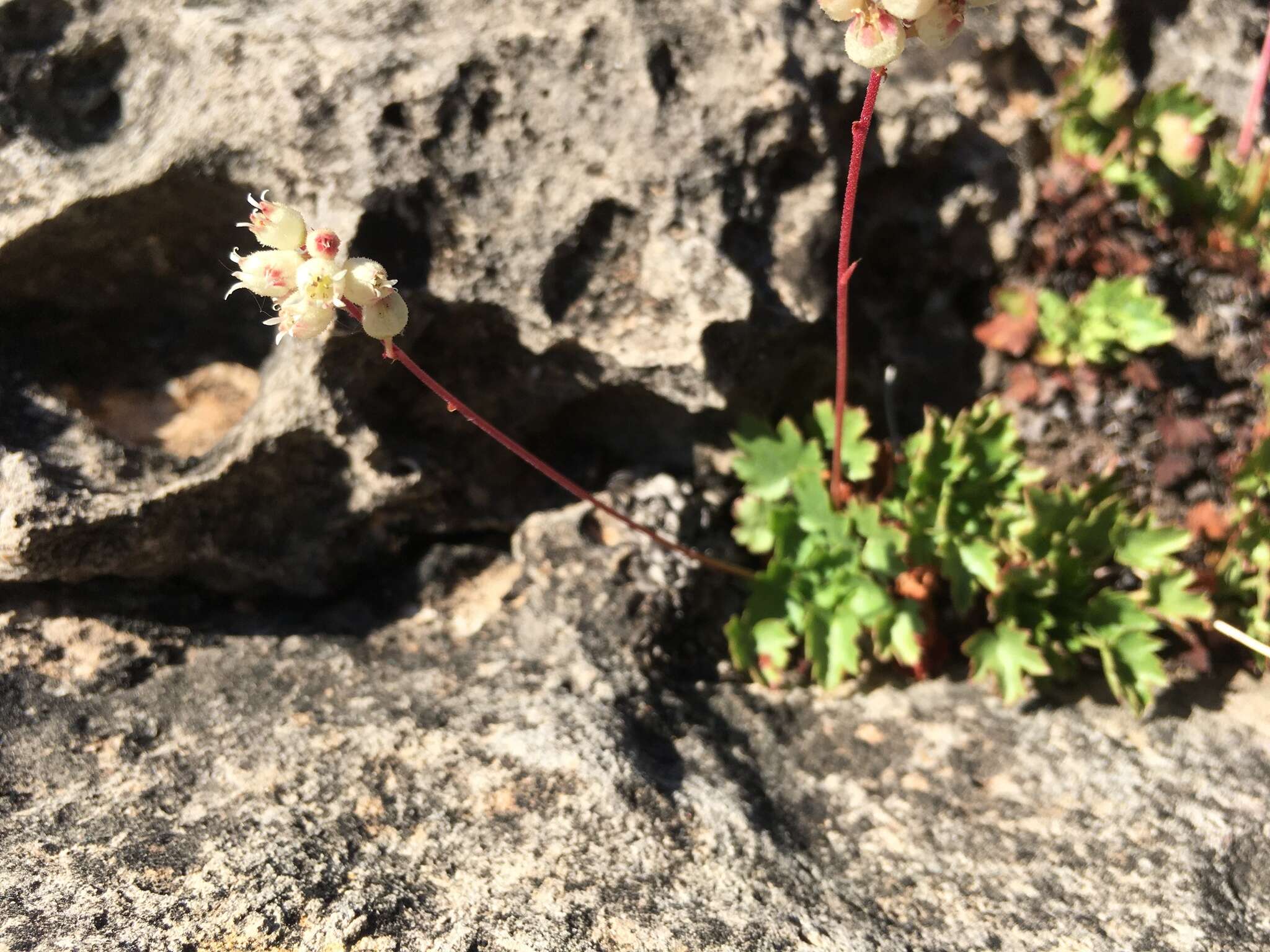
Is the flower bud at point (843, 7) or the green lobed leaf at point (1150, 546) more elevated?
the flower bud at point (843, 7)

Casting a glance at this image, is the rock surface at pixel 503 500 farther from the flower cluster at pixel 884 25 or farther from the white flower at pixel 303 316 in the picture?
the flower cluster at pixel 884 25

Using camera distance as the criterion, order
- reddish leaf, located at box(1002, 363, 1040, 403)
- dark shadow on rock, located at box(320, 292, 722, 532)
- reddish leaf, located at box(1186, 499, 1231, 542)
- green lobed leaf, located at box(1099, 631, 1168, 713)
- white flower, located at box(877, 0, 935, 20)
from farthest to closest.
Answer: reddish leaf, located at box(1002, 363, 1040, 403) < reddish leaf, located at box(1186, 499, 1231, 542) < dark shadow on rock, located at box(320, 292, 722, 532) < green lobed leaf, located at box(1099, 631, 1168, 713) < white flower, located at box(877, 0, 935, 20)

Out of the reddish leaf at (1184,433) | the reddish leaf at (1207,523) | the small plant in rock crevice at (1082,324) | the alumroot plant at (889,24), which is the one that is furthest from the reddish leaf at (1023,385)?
the alumroot plant at (889,24)

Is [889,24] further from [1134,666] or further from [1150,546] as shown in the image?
[1134,666]

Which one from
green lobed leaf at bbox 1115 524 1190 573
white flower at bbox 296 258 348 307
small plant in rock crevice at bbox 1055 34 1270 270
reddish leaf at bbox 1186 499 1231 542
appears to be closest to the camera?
white flower at bbox 296 258 348 307

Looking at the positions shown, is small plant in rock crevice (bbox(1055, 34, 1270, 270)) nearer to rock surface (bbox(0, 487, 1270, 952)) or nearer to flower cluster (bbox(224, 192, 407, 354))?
rock surface (bbox(0, 487, 1270, 952))

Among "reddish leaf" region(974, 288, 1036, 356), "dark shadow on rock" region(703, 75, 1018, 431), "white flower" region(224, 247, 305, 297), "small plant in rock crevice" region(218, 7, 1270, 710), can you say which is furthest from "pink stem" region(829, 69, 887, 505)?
"white flower" region(224, 247, 305, 297)

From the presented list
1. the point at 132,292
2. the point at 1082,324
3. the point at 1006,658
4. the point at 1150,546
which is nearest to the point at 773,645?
the point at 1006,658
